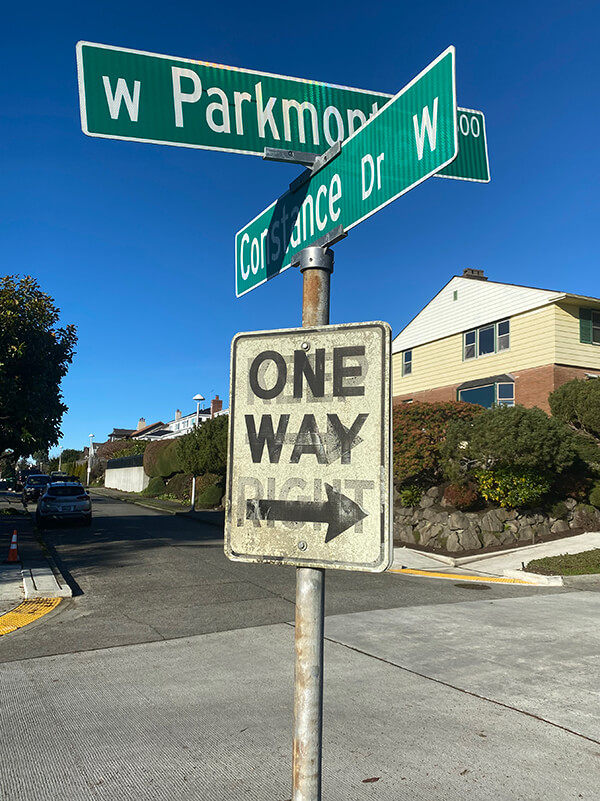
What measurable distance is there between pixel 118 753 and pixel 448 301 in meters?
26.0

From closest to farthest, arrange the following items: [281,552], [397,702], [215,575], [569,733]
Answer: [281,552]
[569,733]
[397,702]
[215,575]

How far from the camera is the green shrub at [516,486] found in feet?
56.0

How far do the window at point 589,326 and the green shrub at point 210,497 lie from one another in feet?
60.5

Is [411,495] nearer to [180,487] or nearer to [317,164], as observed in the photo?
[317,164]

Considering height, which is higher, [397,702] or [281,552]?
[281,552]

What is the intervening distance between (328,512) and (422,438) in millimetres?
18339

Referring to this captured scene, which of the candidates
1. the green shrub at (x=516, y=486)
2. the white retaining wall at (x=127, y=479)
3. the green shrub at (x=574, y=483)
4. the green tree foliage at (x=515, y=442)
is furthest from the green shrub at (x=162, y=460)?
the green shrub at (x=574, y=483)

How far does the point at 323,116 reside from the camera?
287 centimetres

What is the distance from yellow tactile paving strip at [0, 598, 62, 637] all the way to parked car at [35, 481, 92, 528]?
12.9 meters

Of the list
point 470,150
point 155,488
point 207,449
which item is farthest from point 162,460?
point 470,150

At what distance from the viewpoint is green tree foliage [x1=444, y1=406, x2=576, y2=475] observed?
650 inches

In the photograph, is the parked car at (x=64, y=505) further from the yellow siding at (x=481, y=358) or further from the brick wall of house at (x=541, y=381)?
the brick wall of house at (x=541, y=381)

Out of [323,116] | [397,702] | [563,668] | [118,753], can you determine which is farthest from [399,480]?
[323,116]

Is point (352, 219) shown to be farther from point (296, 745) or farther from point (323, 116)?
point (296, 745)
